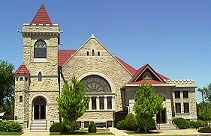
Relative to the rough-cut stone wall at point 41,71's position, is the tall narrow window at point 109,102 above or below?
below

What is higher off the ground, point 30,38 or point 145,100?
point 30,38

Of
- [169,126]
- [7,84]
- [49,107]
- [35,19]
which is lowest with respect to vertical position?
[169,126]

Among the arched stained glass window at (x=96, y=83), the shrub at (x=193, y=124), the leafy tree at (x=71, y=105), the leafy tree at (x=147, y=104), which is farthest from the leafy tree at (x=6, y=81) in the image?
the shrub at (x=193, y=124)

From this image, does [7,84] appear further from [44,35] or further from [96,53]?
[96,53]

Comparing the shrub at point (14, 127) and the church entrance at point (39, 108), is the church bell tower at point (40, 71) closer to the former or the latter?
the church entrance at point (39, 108)

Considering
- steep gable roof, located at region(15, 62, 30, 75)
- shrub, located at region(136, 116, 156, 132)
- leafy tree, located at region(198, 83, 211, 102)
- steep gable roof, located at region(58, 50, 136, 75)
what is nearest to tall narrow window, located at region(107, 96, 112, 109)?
steep gable roof, located at region(58, 50, 136, 75)

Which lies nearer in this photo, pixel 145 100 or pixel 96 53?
pixel 145 100

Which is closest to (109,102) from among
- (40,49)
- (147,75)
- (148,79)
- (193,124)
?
(148,79)

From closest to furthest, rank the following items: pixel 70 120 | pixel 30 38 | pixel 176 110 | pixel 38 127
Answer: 1. pixel 70 120
2. pixel 38 127
3. pixel 30 38
4. pixel 176 110

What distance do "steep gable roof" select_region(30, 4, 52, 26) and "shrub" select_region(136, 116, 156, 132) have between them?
18.6 meters

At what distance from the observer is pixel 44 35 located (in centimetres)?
3781

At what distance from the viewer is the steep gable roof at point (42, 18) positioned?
3878 centimetres

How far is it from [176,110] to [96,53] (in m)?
14.7

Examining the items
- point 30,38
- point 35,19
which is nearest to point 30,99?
point 30,38
